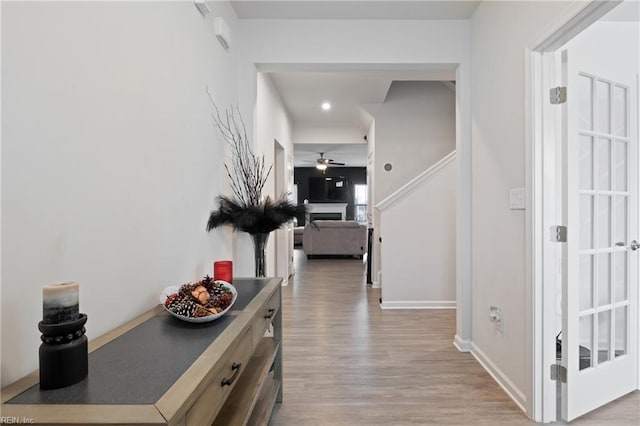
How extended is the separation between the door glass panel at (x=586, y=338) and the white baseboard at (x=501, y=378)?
39cm

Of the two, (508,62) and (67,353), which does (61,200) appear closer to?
(67,353)

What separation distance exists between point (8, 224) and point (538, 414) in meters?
2.50

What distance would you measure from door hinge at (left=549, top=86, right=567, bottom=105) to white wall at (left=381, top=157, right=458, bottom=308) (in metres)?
2.14

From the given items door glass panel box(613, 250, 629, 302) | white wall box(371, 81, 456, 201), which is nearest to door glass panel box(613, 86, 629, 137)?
door glass panel box(613, 250, 629, 302)

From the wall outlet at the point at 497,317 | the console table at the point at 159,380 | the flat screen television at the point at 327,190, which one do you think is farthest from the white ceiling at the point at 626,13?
the flat screen television at the point at 327,190

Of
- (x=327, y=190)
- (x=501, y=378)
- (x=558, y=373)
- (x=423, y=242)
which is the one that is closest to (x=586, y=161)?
(x=558, y=373)

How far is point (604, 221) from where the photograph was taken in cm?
203

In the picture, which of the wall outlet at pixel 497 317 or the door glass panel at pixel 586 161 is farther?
the wall outlet at pixel 497 317

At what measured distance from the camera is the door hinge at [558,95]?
1.86 meters

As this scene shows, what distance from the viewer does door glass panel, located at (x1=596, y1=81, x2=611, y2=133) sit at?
79.5 inches

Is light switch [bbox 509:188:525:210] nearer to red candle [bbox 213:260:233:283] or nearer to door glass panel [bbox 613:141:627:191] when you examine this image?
door glass panel [bbox 613:141:627:191]

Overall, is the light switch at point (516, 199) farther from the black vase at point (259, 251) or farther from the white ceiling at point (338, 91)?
the black vase at point (259, 251)

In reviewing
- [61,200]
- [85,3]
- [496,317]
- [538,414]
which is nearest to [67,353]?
[61,200]

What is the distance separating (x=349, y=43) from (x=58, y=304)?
275cm
